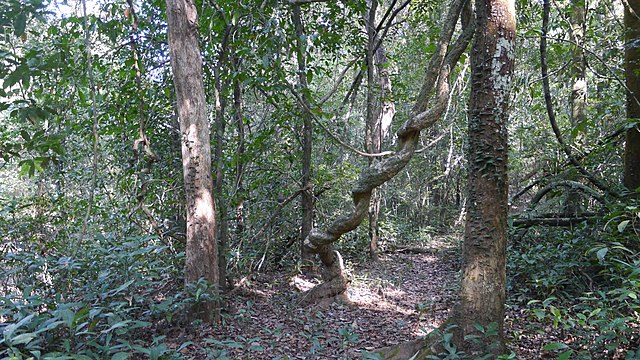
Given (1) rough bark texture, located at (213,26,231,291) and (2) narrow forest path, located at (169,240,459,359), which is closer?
(2) narrow forest path, located at (169,240,459,359)

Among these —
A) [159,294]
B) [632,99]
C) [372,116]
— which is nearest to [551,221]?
[632,99]

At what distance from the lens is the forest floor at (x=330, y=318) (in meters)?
4.66

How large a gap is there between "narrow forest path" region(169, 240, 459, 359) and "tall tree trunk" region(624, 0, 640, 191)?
2.84 meters

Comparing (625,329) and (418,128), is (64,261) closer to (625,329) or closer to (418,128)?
(418,128)

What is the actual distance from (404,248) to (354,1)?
6490mm

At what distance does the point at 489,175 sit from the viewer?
3650mm

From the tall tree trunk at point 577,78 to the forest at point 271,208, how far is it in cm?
6

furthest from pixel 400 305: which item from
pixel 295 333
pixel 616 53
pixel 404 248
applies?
pixel 616 53

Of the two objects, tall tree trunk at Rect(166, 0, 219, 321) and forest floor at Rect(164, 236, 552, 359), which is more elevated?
tall tree trunk at Rect(166, 0, 219, 321)

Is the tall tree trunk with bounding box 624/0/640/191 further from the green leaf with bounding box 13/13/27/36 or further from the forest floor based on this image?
the green leaf with bounding box 13/13/27/36

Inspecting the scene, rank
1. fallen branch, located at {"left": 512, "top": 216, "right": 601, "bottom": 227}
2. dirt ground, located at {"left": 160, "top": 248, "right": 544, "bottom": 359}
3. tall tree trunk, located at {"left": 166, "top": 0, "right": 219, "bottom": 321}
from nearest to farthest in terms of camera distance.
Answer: dirt ground, located at {"left": 160, "top": 248, "right": 544, "bottom": 359} < tall tree trunk, located at {"left": 166, "top": 0, "right": 219, "bottom": 321} < fallen branch, located at {"left": 512, "top": 216, "right": 601, "bottom": 227}

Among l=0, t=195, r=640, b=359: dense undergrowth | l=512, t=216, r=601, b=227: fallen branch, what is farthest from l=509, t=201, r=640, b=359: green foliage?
l=512, t=216, r=601, b=227: fallen branch

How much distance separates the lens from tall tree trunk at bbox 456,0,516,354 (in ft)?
11.8

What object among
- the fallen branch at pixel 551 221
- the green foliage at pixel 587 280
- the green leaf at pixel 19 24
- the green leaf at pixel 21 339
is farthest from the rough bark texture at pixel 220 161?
the fallen branch at pixel 551 221
